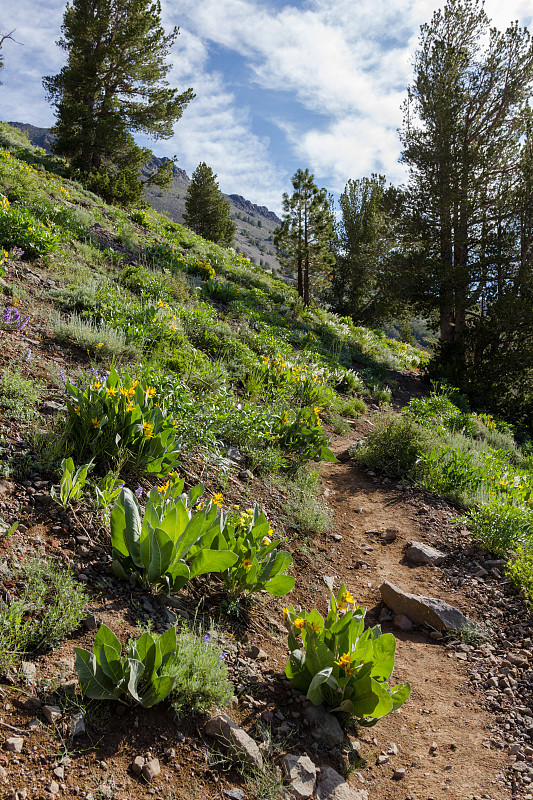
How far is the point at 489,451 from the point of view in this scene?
7.76 metres

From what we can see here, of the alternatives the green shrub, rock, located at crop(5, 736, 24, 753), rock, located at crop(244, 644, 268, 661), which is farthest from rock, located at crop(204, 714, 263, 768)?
the green shrub

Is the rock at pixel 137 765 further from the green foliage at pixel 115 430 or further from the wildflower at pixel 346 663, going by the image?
the green foliage at pixel 115 430

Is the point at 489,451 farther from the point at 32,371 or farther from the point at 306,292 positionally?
the point at 306,292

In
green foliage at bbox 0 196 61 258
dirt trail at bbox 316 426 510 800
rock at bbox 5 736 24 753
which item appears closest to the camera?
rock at bbox 5 736 24 753

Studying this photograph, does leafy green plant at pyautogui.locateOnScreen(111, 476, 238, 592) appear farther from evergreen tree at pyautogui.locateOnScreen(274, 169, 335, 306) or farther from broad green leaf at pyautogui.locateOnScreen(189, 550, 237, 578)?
evergreen tree at pyautogui.locateOnScreen(274, 169, 335, 306)

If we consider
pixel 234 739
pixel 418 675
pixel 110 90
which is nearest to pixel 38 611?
pixel 234 739

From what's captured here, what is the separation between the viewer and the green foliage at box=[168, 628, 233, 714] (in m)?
2.04

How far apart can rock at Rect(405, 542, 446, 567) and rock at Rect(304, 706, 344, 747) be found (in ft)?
7.47

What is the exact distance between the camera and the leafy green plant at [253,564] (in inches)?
111

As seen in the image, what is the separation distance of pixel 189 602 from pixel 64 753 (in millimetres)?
1130

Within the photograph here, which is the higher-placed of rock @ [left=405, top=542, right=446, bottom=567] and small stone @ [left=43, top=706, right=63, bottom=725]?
rock @ [left=405, top=542, right=446, bottom=567]

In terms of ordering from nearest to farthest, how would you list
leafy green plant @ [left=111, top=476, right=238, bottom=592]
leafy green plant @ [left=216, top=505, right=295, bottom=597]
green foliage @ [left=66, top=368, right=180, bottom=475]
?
leafy green plant @ [left=111, top=476, right=238, bottom=592] → leafy green plant @ [left=216, top=505, right=295, bottom=597] → green foliage @ [left=66, top=368, right=180, bottom=475]

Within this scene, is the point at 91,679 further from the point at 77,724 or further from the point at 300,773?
the point at 300,773

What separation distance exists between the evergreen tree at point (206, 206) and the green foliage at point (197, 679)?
1585 inches
